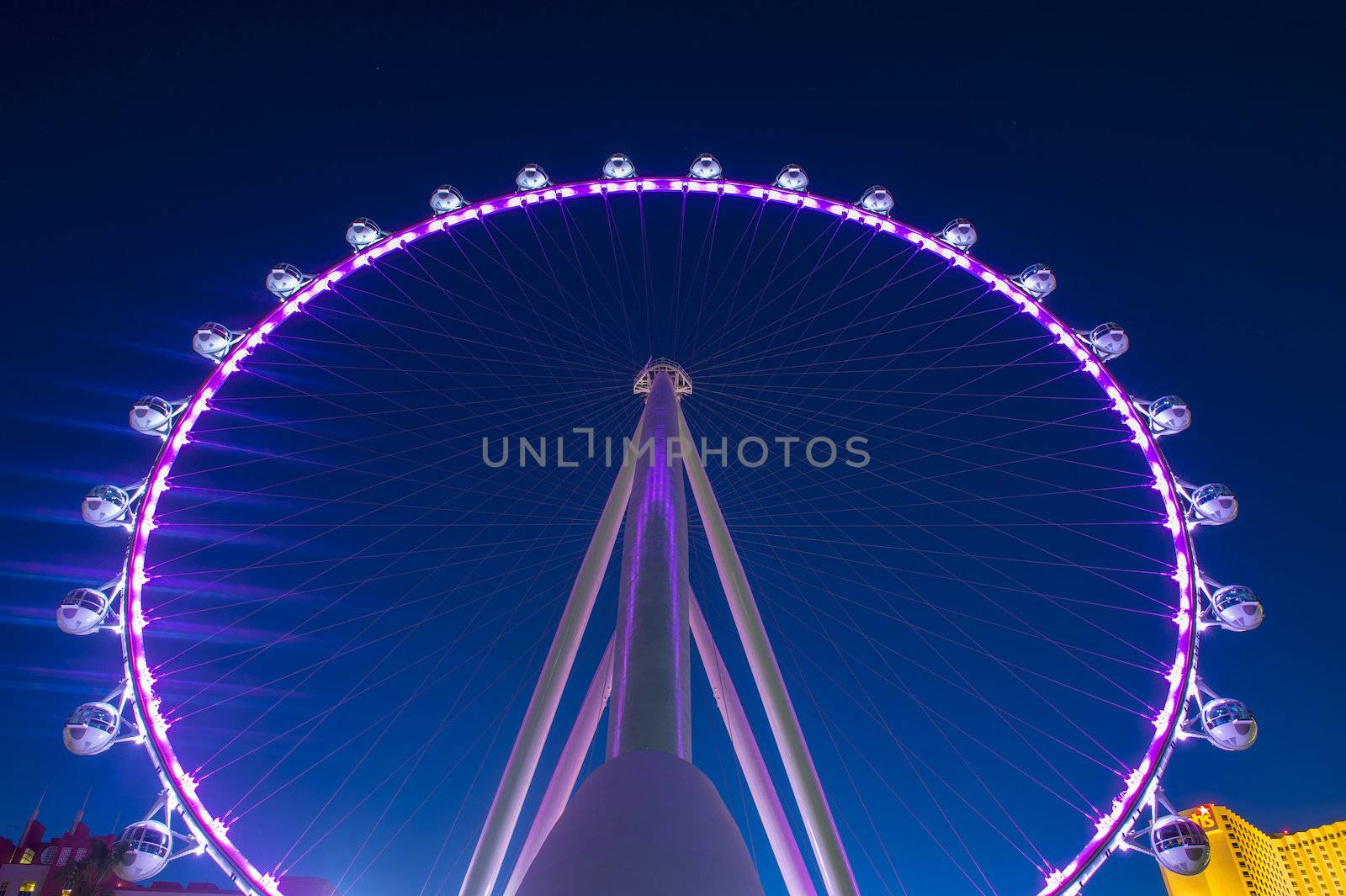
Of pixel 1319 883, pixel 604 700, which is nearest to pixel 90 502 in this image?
pixel 604 700

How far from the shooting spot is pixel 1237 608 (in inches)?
442

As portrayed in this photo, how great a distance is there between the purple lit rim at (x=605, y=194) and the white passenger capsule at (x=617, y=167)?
142mm

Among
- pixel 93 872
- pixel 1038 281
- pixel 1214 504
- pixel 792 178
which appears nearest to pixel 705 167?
pixel 792 178

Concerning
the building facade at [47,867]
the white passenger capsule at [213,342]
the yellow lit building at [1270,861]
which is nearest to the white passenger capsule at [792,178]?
the white passenger capsule at [213,342]

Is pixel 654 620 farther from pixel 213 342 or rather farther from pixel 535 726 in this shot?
pixel 213 342

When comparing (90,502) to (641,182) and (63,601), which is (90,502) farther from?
(641,182)

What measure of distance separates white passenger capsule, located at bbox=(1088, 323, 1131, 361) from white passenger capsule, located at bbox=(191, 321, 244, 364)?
14981 millimetres

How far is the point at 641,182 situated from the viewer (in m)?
16.5

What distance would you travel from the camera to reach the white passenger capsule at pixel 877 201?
15.9 meters

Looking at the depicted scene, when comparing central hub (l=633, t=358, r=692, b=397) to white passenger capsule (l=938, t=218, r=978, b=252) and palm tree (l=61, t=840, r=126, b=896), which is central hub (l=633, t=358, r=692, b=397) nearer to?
white passenger capsule (l=938, t=218, r=978, b=252)

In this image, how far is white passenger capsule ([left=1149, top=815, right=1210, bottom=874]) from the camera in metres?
9.88

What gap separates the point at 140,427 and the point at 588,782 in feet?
36.2

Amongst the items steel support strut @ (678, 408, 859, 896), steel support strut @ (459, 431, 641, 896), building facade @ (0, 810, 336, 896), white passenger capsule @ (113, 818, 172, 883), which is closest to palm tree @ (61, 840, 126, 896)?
building facade @ (0, 810, 336, 896)

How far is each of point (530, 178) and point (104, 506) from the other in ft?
30.3
